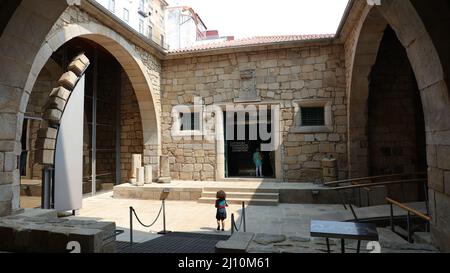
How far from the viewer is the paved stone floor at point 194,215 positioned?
4.81 meters

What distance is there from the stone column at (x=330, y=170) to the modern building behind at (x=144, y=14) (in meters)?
16.6

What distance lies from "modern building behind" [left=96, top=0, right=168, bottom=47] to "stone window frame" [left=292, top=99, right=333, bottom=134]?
15.1 metres

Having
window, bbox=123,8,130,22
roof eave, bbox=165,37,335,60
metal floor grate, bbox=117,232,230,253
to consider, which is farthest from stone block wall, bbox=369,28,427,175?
window, bbox=123,8,130,22

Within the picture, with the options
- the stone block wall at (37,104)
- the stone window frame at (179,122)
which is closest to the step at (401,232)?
the stone window frame at (179,122)

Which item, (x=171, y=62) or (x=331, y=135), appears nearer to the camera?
(x=331, y=135)

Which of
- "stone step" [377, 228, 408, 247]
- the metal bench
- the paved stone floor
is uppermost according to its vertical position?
the metal bench

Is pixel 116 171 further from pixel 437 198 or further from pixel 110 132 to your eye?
pixel 437 198

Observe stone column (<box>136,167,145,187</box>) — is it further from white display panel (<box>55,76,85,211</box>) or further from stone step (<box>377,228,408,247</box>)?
stone step (<box>377,228,408,247</box>)

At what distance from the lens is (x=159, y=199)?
7.68 m

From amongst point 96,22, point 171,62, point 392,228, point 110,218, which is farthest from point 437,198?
point 171,62

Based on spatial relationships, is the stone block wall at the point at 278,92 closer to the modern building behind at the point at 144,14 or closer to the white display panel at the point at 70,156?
the white display panel at the point at 70,156

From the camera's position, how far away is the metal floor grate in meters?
3.50

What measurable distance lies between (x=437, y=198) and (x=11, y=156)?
449 centimetres

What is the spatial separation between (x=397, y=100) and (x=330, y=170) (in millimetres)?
2508
